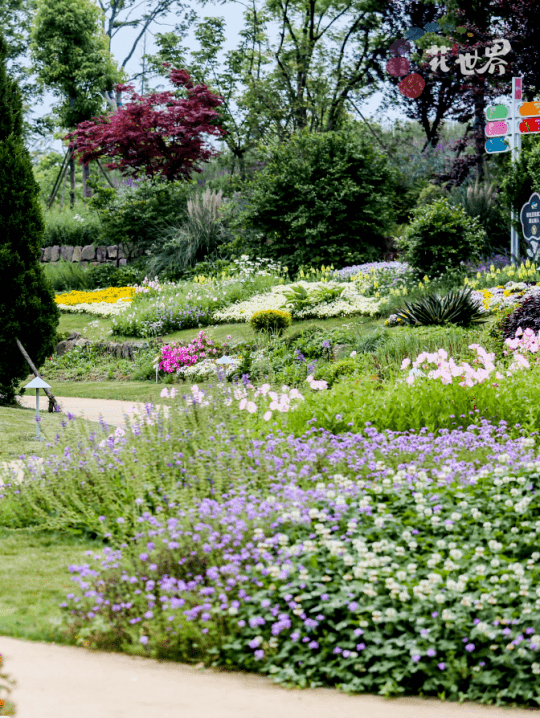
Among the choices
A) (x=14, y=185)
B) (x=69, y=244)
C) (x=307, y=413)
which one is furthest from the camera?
(x=69, y=244)

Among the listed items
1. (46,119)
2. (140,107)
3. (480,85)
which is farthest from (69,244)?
(480,85)

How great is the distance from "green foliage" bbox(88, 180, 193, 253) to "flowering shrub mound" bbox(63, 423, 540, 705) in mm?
15550

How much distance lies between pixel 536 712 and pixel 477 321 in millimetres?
7912

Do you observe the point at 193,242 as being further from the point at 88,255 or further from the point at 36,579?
the point at 36,579

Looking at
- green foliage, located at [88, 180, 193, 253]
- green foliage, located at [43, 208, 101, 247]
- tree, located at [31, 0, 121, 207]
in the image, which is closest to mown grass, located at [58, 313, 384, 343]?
green foliage, located at [88, 180, 193, 253]

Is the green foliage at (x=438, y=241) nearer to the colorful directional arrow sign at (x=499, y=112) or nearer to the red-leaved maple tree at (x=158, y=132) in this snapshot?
the colorful directional arrow sign at (x=499, y=112)

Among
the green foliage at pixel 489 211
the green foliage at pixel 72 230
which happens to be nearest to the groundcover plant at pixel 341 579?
the green foliage at pixel 489 211

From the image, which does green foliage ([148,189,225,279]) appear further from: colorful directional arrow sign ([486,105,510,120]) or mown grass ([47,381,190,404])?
colorful directional arrow sign ([486,105,510,120])

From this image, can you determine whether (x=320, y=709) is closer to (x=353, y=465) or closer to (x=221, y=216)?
(x=353, y=465)

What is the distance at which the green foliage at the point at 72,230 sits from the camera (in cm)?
2067

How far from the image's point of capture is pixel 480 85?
18.4 meters

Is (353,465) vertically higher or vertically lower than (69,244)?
lower

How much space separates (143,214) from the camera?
1856cm

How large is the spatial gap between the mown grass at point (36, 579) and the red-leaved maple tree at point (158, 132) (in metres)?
15.9
